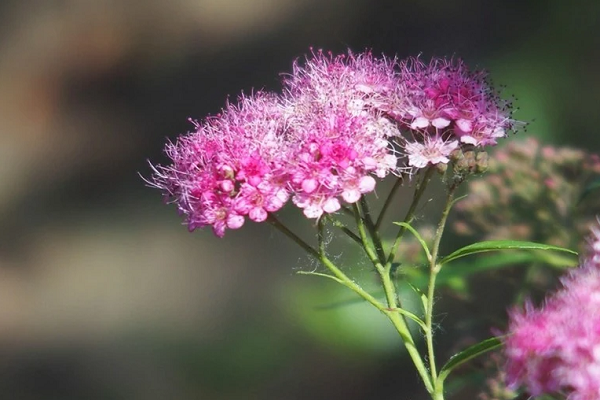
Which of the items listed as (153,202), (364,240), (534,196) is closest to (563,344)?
(364,240)

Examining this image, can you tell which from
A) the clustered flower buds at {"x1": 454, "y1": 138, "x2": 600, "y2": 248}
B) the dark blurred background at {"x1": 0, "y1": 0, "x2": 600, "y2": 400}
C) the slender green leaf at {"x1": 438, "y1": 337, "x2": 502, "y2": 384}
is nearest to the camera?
the slender green leaf at {"x1": 438, "y1": 337, "x2": 502, "y2": 384}

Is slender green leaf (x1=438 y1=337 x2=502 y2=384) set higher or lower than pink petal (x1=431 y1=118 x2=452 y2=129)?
lower

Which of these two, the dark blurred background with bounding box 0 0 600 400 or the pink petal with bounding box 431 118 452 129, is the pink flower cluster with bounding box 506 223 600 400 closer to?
the pink petal with bounding box 431 118 452 129

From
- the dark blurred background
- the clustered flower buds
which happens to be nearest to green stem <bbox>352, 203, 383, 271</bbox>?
the clustered flower buds

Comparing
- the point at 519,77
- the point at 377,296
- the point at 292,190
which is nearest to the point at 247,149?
the point at 292,190

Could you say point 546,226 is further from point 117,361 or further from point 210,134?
point 117,361

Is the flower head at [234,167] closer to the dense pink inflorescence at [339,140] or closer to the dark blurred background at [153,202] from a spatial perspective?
the dense pink inflorescence at [339,140]
